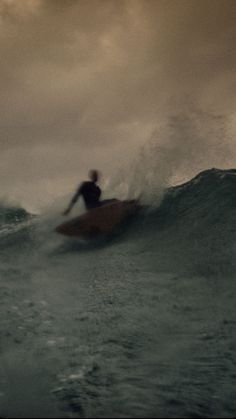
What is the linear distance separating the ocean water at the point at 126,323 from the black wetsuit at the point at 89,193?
1.11 m

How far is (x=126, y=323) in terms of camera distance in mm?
5734

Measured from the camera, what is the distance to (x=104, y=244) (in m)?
11.4

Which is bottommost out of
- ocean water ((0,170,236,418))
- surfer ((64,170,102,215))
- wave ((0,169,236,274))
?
ocean water ((0,170,236,418))

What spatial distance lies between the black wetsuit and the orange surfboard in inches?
10.7

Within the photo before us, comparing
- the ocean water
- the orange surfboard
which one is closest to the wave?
the ocean water

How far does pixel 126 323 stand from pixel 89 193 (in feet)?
22.3

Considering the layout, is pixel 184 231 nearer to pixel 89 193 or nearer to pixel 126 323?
pixel 89 193

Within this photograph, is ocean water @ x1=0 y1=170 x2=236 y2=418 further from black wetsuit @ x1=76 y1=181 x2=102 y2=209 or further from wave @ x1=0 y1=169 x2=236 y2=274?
black wetsuit @ x1=76 y1=181 x2=102 y2=209

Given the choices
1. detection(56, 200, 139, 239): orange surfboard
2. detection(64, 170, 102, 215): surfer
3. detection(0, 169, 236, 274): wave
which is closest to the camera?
detection(0, 169, 236, 274): wave

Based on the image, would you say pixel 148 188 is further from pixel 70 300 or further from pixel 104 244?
pixel 70 300

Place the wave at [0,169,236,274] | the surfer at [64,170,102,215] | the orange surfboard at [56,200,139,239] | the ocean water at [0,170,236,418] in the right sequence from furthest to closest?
the surfer at [64,170,102,215]
the orange surfboard at [56,200,139,239]
the wave at [0,169,236,274]
the ocean water at [0,170,236,418]

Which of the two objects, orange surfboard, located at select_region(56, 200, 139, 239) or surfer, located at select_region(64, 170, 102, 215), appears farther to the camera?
surfer, located at select_region(64, 170, 102, 215)

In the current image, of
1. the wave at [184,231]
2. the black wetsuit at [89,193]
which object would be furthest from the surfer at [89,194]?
the wave at [184,231]

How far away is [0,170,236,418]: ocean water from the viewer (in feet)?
12.0
